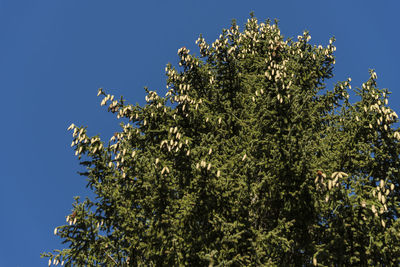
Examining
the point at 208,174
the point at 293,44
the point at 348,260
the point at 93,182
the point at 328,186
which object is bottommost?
the point at 348,260

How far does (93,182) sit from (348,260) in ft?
21.5

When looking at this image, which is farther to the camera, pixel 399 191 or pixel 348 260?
pixel 399 191

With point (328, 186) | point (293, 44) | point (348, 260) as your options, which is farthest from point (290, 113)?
point (293, 44)

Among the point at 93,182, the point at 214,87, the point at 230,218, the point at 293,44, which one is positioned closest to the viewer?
the point at 230,218

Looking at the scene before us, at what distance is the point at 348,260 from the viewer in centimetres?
730

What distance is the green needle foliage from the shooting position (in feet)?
24.1

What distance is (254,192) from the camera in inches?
314

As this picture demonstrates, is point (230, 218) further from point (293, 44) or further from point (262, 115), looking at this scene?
point (293, 44)

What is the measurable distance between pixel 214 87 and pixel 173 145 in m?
4.18

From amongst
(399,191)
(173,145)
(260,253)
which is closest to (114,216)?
(173,145)

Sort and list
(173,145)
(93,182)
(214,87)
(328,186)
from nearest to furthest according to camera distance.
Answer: (328,186) → (173,145) → (93,182) → (214,87)

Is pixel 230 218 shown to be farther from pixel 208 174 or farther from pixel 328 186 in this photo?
pixel 328 186

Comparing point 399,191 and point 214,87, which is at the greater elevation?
point 214,87

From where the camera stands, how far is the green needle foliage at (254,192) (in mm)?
7344
